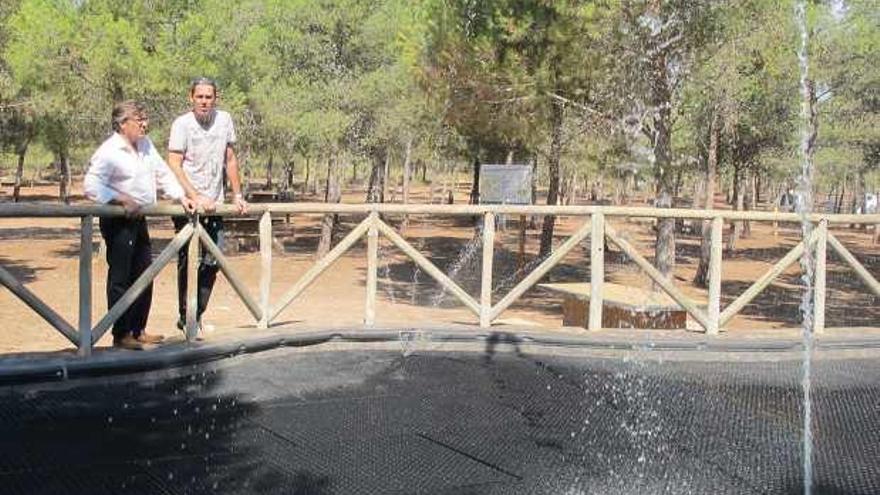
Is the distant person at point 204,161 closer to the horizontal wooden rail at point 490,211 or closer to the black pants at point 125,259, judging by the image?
the horizontal wooden rail at point 490,211

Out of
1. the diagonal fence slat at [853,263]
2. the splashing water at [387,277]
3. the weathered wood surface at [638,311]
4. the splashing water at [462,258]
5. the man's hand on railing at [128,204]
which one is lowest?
the splashing water at [387,277]

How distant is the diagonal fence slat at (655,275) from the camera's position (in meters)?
7.40

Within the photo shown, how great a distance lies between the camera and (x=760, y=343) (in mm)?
7125

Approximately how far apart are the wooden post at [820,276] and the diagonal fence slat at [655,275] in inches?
37.0

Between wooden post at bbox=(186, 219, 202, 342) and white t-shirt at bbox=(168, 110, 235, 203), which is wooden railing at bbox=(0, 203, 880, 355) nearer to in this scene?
wooden post at bbox=(186, 219, 202, 342)

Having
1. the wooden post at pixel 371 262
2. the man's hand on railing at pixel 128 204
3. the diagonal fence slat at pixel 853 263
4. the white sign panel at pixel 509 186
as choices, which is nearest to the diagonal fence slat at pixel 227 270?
the man's hand on railing at pixel 128 204

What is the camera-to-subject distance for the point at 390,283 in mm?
19094

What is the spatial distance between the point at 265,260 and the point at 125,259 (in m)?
Answer: 1.22

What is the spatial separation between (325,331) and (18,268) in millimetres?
15397

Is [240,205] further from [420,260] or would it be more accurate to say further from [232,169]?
[420,260]

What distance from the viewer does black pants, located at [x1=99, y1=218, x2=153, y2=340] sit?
18.6 feet

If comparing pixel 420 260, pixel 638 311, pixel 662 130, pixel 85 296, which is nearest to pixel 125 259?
pixel 85 296

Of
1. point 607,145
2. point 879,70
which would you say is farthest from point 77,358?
point 879,70

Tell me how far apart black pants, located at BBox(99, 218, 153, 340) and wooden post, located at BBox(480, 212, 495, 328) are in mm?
2569
